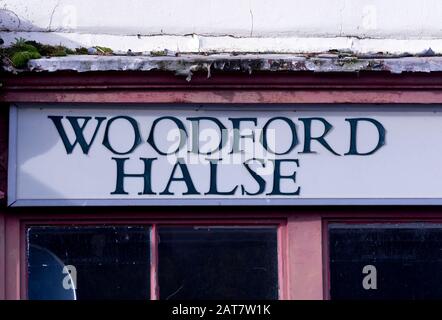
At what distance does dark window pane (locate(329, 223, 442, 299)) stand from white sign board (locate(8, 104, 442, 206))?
10.8 inches

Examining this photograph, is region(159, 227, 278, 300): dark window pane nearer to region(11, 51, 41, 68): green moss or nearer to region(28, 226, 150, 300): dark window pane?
region(28, 226, 150, 300): dark window pane

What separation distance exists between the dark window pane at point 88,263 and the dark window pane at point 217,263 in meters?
0.18

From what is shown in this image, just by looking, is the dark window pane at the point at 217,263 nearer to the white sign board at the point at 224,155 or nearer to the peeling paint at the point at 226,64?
the white sign board at the point at 224,155

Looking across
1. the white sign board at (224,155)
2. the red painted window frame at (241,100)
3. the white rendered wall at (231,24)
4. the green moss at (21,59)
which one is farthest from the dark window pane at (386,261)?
the green moss at (21,59)

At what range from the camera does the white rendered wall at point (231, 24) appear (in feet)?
33.6

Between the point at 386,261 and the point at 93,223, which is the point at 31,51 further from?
the point at 386,261

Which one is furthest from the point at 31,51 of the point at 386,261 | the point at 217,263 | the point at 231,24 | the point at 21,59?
the point at 386,261

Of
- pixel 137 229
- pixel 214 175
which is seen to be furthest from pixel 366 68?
pixel 137 229

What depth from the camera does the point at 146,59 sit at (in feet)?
32.4

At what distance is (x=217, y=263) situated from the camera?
1006cm

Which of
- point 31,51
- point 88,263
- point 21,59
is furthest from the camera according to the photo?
point 88,263

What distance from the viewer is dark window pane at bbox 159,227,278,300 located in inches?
395

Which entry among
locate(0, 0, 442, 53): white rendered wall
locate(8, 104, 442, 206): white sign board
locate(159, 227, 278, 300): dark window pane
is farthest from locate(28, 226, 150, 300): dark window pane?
locate(0, 0, 442, 53): white rendered wall

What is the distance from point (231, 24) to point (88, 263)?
2.15 meters
